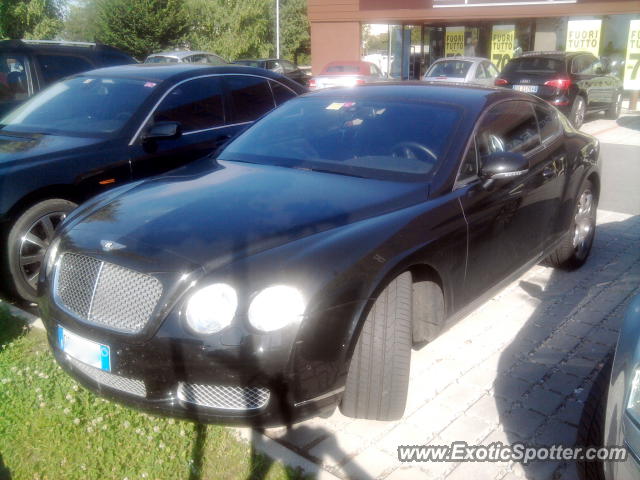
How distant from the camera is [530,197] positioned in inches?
160

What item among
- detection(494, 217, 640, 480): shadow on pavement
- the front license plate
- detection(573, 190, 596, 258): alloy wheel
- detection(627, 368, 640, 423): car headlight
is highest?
detection(627, 368, 640, 423): car headlight

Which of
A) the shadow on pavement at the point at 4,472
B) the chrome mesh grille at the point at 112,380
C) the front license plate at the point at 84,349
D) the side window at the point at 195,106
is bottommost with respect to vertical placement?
the shadow on pavement at the point at 4,472

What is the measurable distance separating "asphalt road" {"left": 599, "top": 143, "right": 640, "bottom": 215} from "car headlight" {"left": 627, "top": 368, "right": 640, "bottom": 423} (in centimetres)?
595

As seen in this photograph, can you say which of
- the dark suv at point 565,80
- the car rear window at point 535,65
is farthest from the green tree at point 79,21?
the dark suv at point 565,80

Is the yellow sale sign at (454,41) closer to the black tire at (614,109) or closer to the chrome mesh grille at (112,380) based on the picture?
the black tire at (614,109)

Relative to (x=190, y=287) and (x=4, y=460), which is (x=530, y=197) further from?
(x=4, y=460)

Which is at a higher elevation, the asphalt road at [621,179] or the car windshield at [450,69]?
the car windshield at [450,69]

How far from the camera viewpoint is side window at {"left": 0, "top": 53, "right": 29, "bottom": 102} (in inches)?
293

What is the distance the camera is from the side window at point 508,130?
3.79m

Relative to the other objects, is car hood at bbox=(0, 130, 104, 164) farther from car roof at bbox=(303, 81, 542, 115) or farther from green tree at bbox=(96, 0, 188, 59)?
green tree at bbox=(96, 0, 188, 59)

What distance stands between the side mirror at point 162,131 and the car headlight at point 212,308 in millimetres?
2694

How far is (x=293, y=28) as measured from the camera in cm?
5366

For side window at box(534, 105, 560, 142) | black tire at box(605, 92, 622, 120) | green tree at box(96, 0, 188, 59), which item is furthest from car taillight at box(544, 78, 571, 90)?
green tree at box(96, 0, 188, 59)

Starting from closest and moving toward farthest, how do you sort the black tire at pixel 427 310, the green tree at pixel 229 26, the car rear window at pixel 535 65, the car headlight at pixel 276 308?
the car headlight at pixel 276 308
the black tire at pixel 427 310
the car rear window at pixel 535 65
the green tree at pixel 229 26
